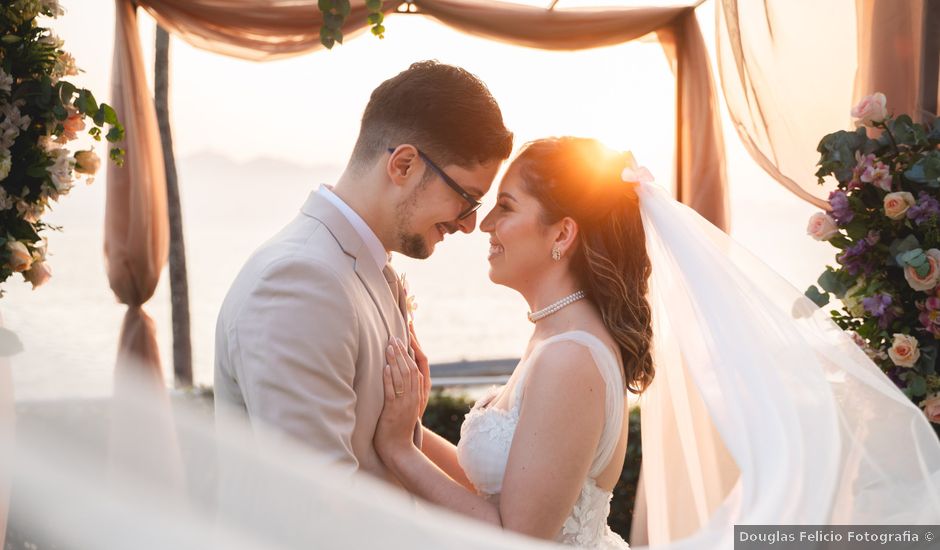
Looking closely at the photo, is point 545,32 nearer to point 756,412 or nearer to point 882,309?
point 882,309

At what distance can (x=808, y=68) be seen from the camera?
4.21 meters

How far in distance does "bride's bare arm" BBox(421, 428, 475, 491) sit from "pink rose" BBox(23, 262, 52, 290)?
138 cm

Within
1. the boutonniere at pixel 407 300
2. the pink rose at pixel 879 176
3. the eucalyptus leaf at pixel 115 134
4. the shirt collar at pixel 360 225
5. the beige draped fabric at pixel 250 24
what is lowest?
the boutonniere at pixel 407 300

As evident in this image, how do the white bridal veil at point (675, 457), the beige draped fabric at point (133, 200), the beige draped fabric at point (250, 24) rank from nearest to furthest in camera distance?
the white bridal veil at point (675, 457), the beige draped fabric at point (133, 200), the beige draped fabric at point (250, 24)

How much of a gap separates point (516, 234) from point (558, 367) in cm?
48

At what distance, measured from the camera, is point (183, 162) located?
402 inches

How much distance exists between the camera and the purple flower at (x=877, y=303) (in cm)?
297

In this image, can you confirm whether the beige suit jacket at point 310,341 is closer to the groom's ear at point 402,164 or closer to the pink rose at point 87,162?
the groom's ear at point 402,164

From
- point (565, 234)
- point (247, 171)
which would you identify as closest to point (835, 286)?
point (565, 234)

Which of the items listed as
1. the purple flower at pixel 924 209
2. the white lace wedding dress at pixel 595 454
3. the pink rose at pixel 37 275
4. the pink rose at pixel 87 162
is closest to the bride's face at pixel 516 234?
the white lace wedding dress at pixel 595 454

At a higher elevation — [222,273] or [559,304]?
[559,304]

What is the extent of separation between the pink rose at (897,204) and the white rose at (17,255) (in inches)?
108

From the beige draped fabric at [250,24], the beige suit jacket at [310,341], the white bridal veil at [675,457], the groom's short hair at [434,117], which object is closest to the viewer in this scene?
the white bridal veil at [675,457]

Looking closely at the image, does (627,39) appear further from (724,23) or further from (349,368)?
(349,368)
